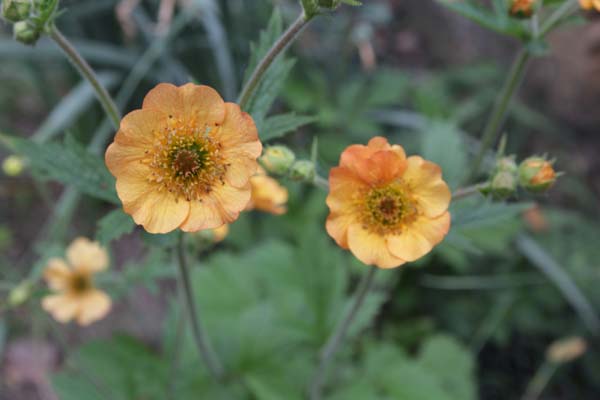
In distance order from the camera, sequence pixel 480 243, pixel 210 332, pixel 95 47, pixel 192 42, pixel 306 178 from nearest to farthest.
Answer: pixel 306 178
pixel 210 332
pixel 480 243
pixel 95 47
pixel 192 42

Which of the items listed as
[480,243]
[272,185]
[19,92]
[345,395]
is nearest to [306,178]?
[272,185]

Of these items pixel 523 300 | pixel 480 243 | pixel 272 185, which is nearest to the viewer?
pixel 272 185

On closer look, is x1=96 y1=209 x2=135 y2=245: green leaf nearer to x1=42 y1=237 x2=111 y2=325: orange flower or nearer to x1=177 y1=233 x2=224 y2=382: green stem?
x1=177 y1=233 x2=224 y2=382: green stem

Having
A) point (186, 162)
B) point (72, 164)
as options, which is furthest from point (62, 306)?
point (186, 162)

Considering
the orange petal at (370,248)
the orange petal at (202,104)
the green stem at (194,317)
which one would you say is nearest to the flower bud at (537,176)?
the orange petal at (370,248)

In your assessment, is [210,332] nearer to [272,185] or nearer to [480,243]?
[272,185]

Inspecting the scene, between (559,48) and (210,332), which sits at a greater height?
(559,48)

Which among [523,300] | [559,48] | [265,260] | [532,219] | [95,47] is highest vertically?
[559,48]

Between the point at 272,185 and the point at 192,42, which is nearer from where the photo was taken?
the point at 272,185

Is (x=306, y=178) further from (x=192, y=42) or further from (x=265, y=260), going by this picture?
(x=192, y=42)
